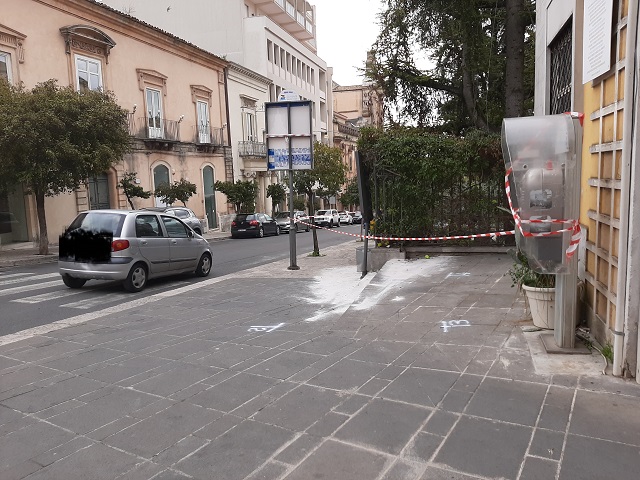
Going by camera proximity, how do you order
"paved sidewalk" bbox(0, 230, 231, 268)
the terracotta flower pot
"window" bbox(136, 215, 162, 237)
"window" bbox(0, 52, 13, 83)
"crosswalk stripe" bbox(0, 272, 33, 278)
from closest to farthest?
the terracotta flower pot < "window" bbox(136, 215, 162, 237) < "crosswalk stripe" bbox(0, 272, 33, 278) < "paved sidewalk" bbox(0, 230, 231, 268) < "window" bbox(0, 52, 13, 83)

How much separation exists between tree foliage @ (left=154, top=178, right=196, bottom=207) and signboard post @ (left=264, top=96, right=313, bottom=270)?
15.7 m

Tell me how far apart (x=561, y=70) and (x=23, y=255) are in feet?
57.9

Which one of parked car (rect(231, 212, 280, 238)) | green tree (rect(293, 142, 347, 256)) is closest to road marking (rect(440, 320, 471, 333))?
green tree (rect(293, 142, 347, 256))

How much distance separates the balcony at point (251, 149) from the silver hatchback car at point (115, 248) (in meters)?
27.4

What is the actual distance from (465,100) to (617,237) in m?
11.8

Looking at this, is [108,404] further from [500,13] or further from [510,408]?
[500,13]

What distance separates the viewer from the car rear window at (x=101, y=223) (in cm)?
938

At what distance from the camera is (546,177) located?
4160mm

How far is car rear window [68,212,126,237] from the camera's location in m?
9.38

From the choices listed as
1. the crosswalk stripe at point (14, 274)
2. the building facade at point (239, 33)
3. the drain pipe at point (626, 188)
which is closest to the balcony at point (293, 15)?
the building facade at point (239, 33)

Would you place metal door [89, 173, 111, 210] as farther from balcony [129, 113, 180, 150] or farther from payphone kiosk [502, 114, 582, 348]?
payphone kiosk [502, 114, 582, 348]

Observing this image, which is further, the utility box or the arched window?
the arched window

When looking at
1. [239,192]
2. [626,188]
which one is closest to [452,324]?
[626,188]

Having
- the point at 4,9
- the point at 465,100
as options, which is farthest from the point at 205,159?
the point at 465,100
